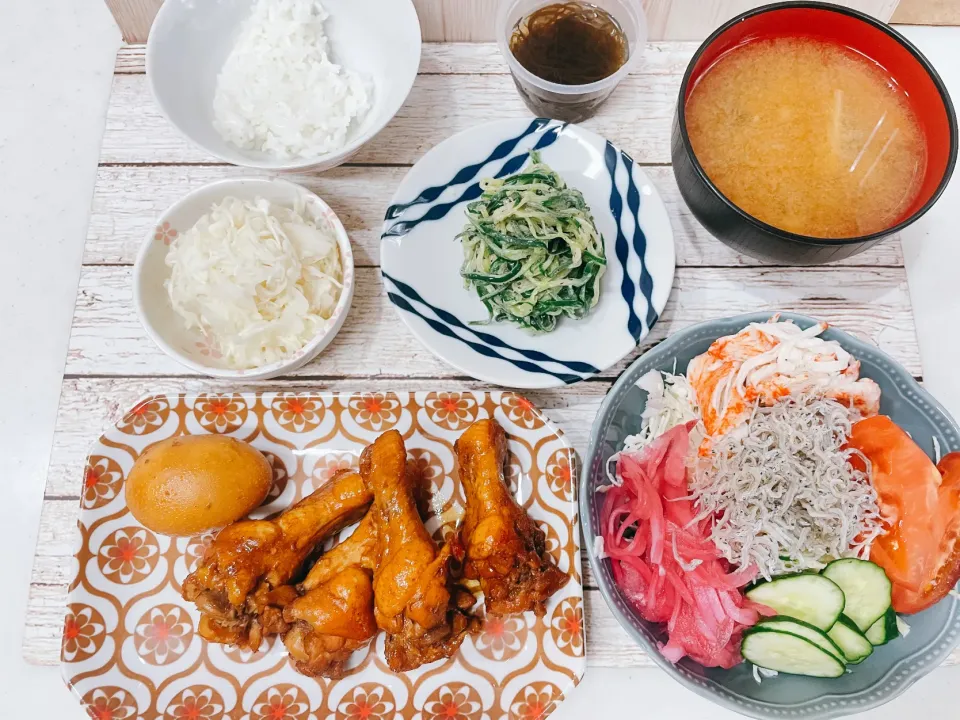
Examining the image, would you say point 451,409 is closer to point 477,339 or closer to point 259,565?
point 477,339

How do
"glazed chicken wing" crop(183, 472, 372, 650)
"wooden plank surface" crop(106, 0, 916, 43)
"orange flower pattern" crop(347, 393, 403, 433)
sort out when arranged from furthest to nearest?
"wooden plank surface" crop(106, 0, 916, 43)
"orange flower pattern" crop(347, 393, 403, 433)
"glazed chicken wing" crop(183, 472, 372, 650)

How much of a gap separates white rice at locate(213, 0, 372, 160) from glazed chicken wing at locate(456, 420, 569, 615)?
32.7 inches

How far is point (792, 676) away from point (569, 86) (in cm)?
144

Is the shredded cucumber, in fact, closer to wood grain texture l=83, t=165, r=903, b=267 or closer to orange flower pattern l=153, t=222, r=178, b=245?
wood grain texture l=83, t=165, r=903, b=267

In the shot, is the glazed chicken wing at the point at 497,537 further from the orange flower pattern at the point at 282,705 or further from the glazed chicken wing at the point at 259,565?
the orange flower pattern at the point at 282,705

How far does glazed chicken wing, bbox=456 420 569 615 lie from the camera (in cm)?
147

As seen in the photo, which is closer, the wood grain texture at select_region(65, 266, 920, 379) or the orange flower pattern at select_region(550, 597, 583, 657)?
the orange flower pattern at select_region(550, 597, 583, 657)

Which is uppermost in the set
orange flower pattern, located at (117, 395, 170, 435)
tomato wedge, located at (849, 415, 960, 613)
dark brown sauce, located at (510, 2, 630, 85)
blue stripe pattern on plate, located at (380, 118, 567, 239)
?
dark brown sauce, located at (510, 2, 630, 85)

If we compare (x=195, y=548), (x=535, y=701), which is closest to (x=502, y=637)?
(x=535, y=701)

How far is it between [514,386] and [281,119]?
880 mm

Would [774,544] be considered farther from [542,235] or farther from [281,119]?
[281,119]

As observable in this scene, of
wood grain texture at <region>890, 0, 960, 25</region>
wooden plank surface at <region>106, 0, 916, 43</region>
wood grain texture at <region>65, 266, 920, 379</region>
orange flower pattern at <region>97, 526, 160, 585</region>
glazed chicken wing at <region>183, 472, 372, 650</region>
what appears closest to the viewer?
glazed chicken wing at <region>183, 472, 372, 650</region>

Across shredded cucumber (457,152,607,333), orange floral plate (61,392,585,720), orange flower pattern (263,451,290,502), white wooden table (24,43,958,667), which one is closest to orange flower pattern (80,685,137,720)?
orange floral plate (61,392,585,720)

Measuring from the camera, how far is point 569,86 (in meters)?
1.75
